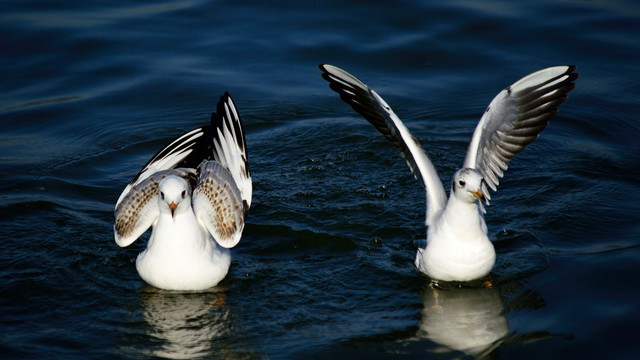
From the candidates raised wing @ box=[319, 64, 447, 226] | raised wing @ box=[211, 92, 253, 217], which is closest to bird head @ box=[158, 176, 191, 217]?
raised wing @ box=[211, 92, 253, 217]

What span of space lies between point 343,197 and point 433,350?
2755mm

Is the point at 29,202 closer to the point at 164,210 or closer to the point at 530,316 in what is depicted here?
the point at 164,210

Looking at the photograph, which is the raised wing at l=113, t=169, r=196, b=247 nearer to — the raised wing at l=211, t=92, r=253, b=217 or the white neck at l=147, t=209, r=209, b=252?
the white neck at l=147, t=209, r=209, b=252

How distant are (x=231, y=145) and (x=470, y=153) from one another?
2316 millimetres

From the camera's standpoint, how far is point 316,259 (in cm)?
771

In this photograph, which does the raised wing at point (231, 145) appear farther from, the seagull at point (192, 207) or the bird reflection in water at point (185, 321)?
the bird reflection in water at point (185, 321)

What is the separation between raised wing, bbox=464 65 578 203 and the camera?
24.7 feet

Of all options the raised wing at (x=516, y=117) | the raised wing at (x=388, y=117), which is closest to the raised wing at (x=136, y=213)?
the raised wing at (x=388, y=117)

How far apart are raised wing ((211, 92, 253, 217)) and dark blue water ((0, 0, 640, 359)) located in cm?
53

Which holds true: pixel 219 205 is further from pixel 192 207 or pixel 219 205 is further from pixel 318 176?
pixel 318 176

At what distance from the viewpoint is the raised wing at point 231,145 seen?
812cm

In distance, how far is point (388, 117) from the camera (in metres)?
7.68

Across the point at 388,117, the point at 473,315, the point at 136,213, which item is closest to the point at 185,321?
the point at 136,213

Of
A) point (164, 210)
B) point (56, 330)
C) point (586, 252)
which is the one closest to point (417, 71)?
point (586, 252)
